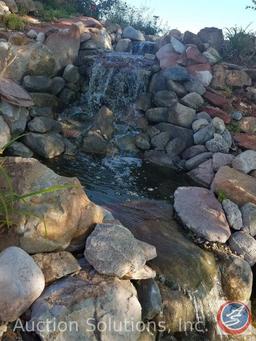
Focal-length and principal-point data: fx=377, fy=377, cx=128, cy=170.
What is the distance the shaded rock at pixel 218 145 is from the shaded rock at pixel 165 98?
1.21 m

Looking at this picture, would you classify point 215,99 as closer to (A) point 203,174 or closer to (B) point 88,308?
(A) point 203,174

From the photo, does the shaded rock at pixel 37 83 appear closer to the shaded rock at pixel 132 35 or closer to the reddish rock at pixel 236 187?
the reddish rock at pixel 236 187

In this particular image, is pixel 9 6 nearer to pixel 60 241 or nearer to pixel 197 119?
pixel 197 119

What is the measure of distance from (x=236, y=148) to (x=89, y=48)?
4147 millimetres

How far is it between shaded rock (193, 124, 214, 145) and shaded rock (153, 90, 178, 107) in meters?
0.83

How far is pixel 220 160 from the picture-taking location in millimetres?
6414

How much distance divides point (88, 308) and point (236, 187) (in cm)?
314

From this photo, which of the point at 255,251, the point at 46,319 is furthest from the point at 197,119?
the point at 46,319

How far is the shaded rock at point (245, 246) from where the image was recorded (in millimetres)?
4344

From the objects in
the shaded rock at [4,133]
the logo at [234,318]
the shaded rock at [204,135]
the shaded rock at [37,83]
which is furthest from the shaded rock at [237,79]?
the logo at [234,318]

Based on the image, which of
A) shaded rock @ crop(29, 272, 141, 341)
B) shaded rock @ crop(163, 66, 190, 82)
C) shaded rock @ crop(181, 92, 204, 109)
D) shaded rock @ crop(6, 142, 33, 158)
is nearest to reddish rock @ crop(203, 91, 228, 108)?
shaded rock @ crop(181, 92, 204, 109)

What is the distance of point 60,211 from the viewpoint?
2.98 meters

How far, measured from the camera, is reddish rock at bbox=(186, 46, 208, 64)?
8500 mm

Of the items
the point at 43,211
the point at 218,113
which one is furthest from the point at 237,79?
the point at 43,211
